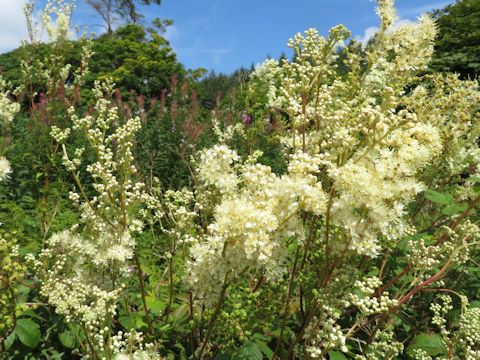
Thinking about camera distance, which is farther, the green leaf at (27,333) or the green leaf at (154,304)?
the green leaf at (154,304)

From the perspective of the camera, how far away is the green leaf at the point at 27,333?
1854mm

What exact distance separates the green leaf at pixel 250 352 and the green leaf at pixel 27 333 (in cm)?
133

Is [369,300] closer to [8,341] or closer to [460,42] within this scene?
[8,341]

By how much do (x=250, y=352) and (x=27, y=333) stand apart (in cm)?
142

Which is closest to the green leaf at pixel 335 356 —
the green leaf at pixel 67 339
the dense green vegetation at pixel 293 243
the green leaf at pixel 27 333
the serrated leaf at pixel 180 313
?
the dense green vegetation at pixel 293 243

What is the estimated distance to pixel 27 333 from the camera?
73.8 inches

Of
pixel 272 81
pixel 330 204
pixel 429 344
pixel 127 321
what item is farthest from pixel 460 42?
pixel 127 321

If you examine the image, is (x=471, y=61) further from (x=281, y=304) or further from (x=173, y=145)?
(x=281, y=304)

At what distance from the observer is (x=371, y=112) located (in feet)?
4.59

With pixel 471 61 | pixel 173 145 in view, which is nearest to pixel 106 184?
pixel 173 145

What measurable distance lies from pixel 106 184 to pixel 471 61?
1546 cm

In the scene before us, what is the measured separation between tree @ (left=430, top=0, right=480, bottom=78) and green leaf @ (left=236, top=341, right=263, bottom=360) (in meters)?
12.7

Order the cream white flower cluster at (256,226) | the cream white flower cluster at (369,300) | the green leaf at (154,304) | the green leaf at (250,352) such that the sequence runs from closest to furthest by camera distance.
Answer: the cream white flower cluster at (256,226), the cream white flower cluster at (369,300), the green leaf at (250,352), the green leaf at (154,304)

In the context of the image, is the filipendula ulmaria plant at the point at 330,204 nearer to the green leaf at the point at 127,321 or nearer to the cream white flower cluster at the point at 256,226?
the cream white flower cluster at the point at 256,226
